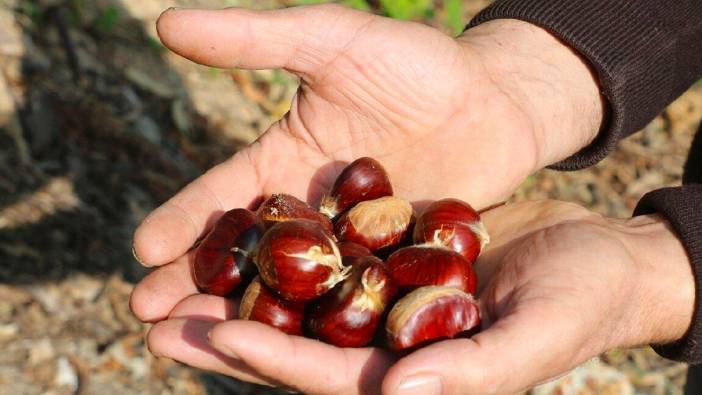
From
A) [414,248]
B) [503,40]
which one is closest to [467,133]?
[503,40]

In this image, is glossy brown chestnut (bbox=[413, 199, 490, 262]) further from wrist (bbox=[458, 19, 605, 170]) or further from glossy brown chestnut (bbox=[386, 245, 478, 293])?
wrist (bbox=[458, 19, 605, 170])

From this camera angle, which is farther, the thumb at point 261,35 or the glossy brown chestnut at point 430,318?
the thumb at point 261,35

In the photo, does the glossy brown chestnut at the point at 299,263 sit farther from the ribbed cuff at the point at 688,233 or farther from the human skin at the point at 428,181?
the ribbed cuff at the point at 688,233

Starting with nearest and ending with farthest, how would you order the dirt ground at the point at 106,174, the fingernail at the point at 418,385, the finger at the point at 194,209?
the fingernail at the point at 418,385, the finger at the point at 194,209, the dirt ground at the point at 106,174

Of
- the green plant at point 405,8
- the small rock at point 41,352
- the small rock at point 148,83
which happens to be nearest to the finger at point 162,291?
the small rock at point 41,352

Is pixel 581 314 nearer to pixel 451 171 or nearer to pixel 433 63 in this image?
pixel 451 171

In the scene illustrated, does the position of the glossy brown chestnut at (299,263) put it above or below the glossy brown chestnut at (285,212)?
above

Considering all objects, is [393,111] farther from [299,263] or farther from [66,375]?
[66,375]

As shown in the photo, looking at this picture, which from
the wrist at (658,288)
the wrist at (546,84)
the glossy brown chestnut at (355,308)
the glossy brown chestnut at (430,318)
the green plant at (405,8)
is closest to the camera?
the glossy brown chestnut at (430,318)
